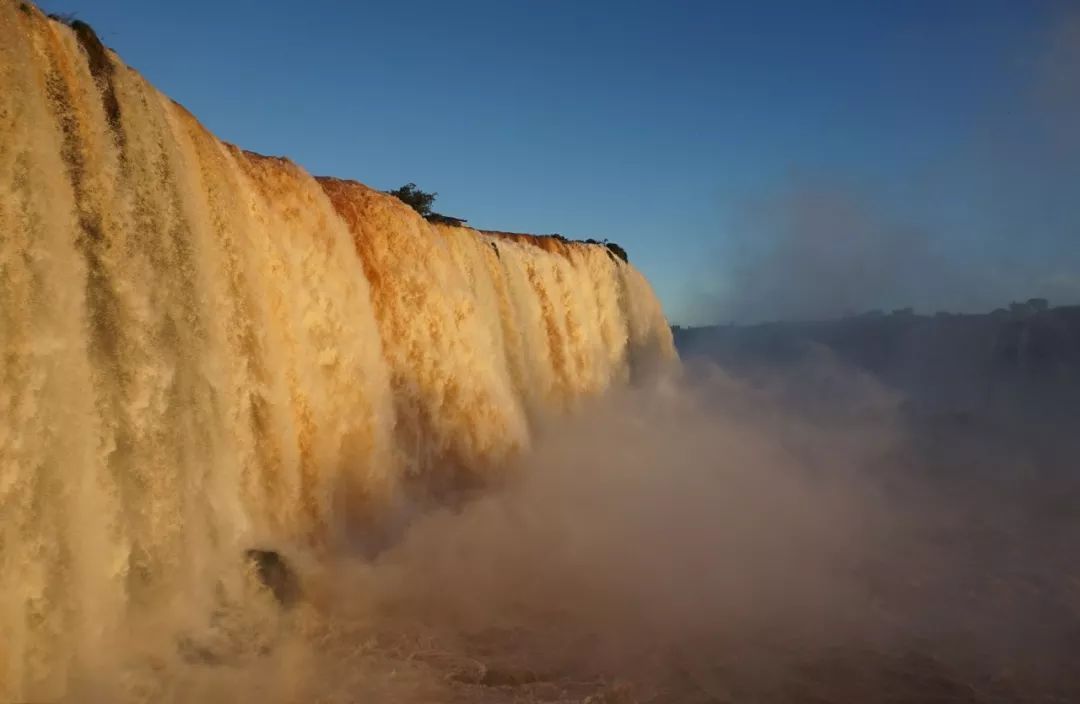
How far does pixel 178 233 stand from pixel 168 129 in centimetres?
104

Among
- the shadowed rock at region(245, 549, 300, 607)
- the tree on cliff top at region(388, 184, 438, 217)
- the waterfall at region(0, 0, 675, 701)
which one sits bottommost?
the shadowed rock at region(245, 549, 300, 607)

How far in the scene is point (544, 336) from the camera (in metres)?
16.2

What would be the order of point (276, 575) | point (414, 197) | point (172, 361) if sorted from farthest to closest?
1. point (414, 197)
2. point (276, 575)
3. point (172, 361)

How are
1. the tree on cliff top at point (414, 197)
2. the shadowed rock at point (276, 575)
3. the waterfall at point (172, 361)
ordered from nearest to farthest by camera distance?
the waterfall at point (172, 361) → the shadowed rock at point (276, 575) → the tree on cliff top at point (414, 197)

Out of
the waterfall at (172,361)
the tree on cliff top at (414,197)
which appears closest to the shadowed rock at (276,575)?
the waterfall at (172,361)

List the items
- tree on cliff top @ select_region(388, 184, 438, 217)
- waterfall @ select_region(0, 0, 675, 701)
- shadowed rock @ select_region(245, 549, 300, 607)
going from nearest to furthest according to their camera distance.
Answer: waterfall @ select_region(0, 0, 675, 701)
shadowed rock @ select_region(245, 549, 300, 607)
tree on cliff top @ select_region(388, 184, 438, 217)

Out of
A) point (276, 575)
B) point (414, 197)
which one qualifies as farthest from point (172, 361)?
point (414, 197)

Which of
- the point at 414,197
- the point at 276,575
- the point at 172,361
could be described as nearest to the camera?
the point at 172,361

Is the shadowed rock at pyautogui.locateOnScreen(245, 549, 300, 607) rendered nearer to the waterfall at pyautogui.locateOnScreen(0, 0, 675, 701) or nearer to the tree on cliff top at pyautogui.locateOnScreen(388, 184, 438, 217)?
the waterfall at pyautogui.locateOnScreen(0, 0, 675, 701)

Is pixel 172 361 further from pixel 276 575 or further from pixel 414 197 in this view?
pixel 414 197

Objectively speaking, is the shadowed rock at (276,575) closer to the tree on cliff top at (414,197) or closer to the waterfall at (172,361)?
the waterfall at (172,361)

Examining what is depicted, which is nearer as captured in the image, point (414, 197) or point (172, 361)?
point (172, 361)

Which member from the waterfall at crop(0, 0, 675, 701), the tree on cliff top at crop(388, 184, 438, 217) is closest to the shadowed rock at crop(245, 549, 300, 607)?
the waterfall at crop(0, 0, 675, 701)

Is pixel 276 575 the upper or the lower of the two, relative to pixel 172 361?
lower
